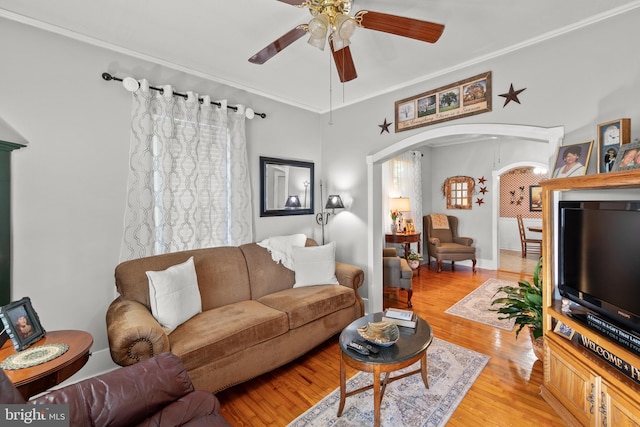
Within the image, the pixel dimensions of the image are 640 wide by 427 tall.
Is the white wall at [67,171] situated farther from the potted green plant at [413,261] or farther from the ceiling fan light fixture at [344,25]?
the potted green plant at [413,261]

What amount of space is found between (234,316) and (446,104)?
2856 millimetres

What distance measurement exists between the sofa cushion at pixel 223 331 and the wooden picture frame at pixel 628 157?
8.10 feet

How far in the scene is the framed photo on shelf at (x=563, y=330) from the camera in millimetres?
1921

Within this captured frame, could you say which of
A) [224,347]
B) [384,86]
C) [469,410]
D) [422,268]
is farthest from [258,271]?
[422,268]

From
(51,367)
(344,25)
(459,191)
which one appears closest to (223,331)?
(51,367)

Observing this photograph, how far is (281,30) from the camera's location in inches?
87.7

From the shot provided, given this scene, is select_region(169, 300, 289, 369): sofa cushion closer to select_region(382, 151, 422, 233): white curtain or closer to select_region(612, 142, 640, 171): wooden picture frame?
select_region(612, 142, 640, 171): wooden picture frame

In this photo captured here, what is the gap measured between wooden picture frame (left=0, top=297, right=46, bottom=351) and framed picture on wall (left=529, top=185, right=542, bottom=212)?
8867 millimetres

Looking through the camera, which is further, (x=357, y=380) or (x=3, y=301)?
(x=357, y=380)

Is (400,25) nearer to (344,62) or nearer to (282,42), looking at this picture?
(344,62)

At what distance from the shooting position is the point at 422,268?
19.6 ft

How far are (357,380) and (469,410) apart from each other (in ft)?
2.62

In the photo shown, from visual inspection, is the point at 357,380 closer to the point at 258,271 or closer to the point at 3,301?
the point at 258,271

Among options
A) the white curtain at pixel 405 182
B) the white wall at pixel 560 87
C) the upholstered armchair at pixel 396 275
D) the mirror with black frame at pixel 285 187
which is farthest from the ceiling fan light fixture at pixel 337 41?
the white curtain at pixel 405 182
